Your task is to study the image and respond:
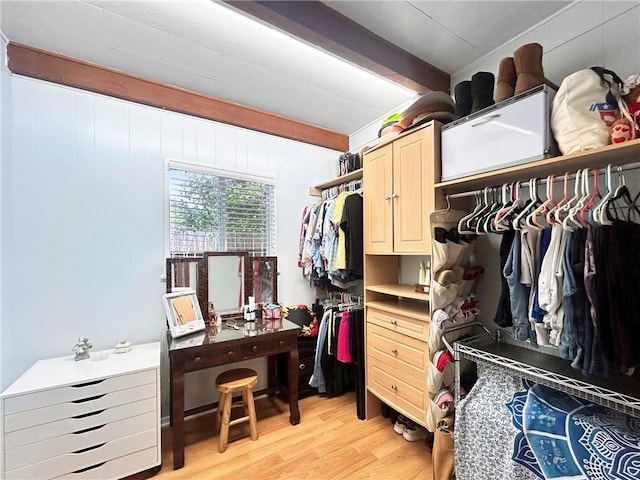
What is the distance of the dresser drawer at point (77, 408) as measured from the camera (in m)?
1.46

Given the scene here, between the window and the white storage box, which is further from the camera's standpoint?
the window

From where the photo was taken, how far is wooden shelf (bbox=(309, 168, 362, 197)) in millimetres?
2556

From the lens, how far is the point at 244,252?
2.56m

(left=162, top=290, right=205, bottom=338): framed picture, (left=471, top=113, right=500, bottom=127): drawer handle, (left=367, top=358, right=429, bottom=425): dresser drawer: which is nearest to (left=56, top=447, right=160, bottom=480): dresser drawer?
(left=162, top=290, right=205, bottom=338): framed picture

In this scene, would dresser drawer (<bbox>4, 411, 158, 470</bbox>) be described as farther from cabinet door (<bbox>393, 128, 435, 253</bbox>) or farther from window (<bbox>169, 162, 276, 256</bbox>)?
cabinet door (<bbox>393, 128, 435, 253</bbox>)

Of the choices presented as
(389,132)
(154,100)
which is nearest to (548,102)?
(389,132)

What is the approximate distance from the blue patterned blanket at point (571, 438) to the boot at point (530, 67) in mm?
1489

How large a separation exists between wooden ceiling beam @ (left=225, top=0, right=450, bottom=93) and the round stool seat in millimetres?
2277

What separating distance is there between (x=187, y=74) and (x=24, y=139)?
117 cm

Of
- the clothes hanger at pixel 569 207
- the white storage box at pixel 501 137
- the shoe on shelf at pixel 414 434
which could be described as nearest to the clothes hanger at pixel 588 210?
the clothes hanger at pixel 569 207

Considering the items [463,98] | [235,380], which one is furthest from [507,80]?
[235,380]

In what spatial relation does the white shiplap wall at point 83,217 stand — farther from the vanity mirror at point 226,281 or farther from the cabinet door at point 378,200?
the cabinet door at point 378,200

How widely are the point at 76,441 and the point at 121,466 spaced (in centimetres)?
30

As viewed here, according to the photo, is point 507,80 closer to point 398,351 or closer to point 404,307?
point 404,307
